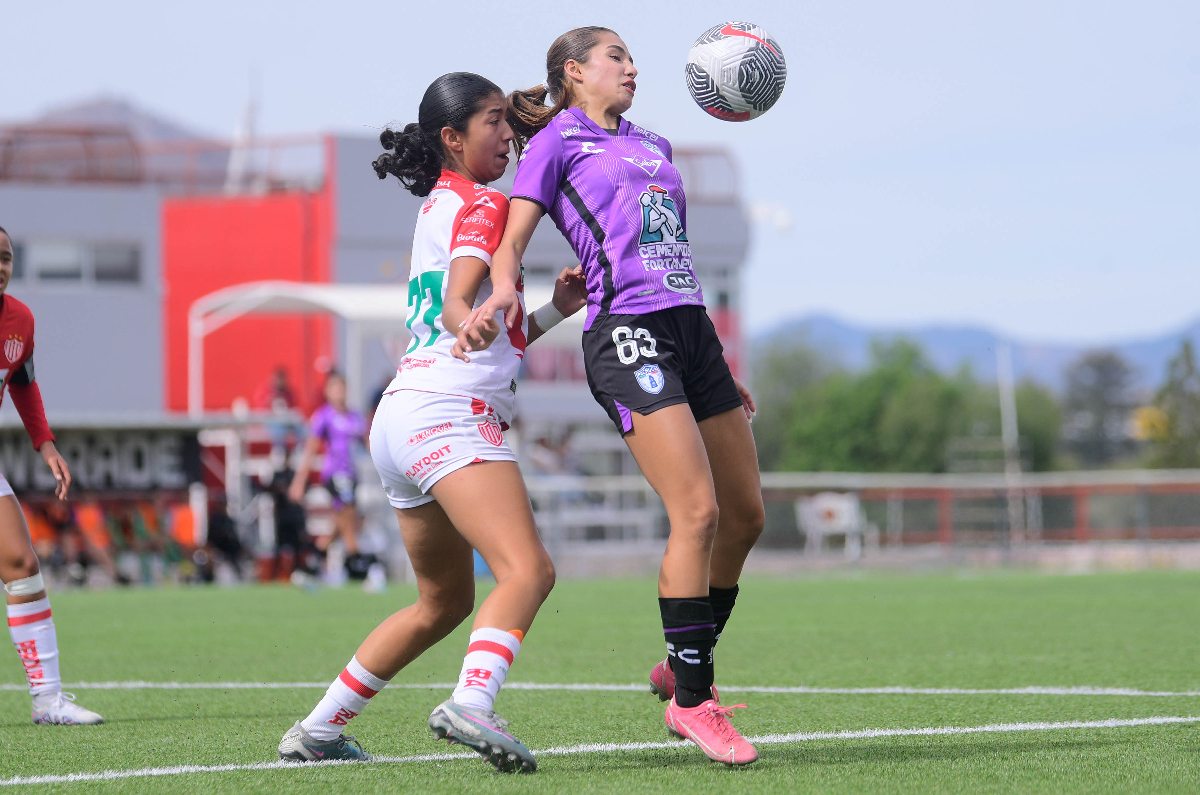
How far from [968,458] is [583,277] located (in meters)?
90.2

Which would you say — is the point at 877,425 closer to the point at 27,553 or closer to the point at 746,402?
the point at 27,553

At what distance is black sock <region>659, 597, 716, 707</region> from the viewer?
5.29m

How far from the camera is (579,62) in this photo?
18.6 ft

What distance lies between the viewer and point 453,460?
491cm

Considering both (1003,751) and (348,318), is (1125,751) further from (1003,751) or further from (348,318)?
(348,318)

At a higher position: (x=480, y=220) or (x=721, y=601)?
(x=480, y=220)

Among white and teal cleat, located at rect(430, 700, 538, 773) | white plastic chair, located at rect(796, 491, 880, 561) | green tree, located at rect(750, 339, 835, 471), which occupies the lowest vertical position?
white plastic chair, located at rect(796, 491, 880, 561)

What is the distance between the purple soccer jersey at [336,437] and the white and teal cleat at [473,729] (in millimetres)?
13299

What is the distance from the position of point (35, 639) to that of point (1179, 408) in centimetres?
7393

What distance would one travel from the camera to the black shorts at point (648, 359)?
532cm

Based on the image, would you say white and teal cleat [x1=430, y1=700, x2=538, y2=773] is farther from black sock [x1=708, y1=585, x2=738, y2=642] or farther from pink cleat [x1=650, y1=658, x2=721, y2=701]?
black sock [x1=708, y1=585, x2=738, y2=642]

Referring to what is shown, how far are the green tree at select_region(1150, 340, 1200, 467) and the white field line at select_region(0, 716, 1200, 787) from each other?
Result: 7170 cm

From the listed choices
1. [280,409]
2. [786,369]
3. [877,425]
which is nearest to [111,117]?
[877,425]

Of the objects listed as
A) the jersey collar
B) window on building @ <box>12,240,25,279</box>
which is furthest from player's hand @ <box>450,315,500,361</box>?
window on building @ <box>12,240,25,279</box>
